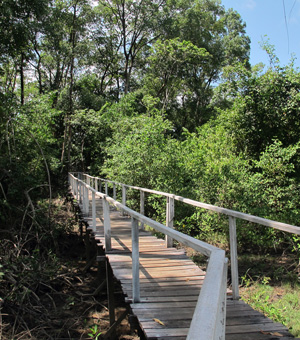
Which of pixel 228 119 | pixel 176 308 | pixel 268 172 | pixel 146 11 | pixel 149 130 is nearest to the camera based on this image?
pixel 176 308

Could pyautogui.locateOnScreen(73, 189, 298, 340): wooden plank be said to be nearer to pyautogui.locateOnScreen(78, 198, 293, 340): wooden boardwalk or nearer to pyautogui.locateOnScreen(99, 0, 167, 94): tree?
pyautogui.locateOnScreen(78, 198, 293, 340): wooden boardwalk

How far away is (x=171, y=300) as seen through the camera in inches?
125

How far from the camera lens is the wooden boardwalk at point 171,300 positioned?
2588mm

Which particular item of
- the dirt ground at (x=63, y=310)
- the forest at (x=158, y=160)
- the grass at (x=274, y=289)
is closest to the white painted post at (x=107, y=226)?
the dirt ground at (x=63, y=310)

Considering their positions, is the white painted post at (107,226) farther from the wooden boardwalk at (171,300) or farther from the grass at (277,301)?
the grass at (277,301)

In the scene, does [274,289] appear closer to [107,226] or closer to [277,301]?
[277,301]

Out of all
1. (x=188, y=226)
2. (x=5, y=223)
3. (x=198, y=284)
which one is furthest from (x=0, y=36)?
(x=198, y=284)

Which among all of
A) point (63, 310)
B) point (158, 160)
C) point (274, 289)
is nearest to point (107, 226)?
point (63, 310)

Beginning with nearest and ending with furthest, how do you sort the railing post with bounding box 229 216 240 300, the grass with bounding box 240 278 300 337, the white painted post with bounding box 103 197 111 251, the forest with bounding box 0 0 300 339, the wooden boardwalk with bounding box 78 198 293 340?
the wooden boardwalk with bounding box 78 198 293 340
the railing post with bounding box 229 216 240 300
the white painted post with bounding box 103 197 111 251
the grass with bounding box 240 278 300 337
the forest with bounding box 0 0 300 339

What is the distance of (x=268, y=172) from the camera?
939 cm

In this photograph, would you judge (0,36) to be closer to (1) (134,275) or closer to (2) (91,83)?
(1) (134,275)

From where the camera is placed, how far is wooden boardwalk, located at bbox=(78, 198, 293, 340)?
259 centimetres

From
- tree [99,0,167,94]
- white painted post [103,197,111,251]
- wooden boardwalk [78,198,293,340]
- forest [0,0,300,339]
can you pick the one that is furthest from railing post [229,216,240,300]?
tree [99,0,167,94]

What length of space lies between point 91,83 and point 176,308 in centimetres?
2823
